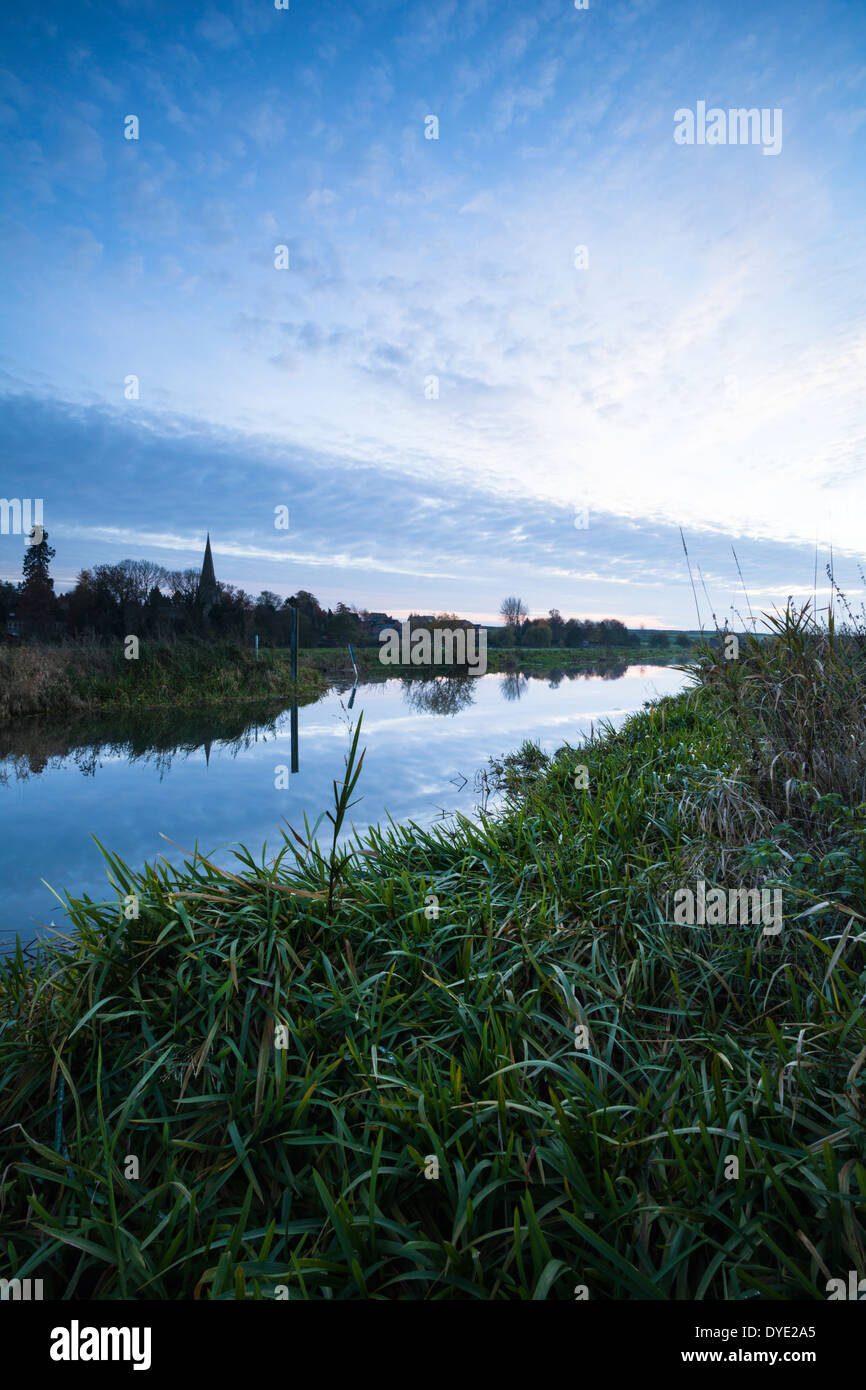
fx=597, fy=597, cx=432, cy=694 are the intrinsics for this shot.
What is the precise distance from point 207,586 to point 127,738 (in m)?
14.0

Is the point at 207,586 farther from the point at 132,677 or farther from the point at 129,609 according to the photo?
the point at 132,677

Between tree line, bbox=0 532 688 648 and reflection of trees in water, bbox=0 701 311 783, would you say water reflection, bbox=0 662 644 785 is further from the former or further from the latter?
tree line, bbox=0 532 688 648

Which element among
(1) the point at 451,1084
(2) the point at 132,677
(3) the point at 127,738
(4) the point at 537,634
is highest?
(4) the point at 537,634

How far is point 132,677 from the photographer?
46.9 ft

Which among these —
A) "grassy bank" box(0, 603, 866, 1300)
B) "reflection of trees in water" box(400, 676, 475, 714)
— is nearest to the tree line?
"reflection of trees in water" box(400, 676, 475, 714)

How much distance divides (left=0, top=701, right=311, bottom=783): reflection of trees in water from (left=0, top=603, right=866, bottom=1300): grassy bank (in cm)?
539

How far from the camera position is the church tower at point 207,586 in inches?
847

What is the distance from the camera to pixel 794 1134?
1.72 metres

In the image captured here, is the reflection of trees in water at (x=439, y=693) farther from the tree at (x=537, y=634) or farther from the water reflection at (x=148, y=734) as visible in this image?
the tree at (x=537, y=634)

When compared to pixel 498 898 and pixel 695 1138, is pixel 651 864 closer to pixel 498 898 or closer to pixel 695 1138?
pixel 498 898

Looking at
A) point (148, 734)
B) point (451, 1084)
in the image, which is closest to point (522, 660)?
point (148, 734)

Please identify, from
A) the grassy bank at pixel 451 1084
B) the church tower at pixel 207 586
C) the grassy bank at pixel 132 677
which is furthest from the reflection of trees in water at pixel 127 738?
the church tower at pixel 207 586

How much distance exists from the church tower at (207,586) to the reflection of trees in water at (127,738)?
9.06 m

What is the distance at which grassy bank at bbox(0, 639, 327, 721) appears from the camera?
12039 mm
